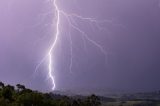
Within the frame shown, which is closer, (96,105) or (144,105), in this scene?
(96,105)

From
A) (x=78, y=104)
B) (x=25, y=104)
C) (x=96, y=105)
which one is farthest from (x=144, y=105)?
(x=25, y=104)

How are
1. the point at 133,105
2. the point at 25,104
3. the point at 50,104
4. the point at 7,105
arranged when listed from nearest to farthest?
the point at 7,105 → the point at 25,104 → the point at 50,104 → the point at 133,105

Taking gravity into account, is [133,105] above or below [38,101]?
above

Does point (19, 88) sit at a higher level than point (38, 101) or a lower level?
higher

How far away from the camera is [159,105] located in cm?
11819

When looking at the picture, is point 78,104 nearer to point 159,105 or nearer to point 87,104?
point 87,104

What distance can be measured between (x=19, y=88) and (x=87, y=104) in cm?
1034

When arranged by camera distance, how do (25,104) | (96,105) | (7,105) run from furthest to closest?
(96,105), (25,104), (7,105)

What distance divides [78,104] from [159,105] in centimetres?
5665

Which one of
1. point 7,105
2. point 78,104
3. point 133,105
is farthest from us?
point 133,105

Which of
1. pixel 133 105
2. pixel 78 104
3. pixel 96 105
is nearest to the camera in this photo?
pixel 78 104

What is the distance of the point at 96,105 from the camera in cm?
7269

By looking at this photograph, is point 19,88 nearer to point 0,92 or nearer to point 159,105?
Answer: point 0,92

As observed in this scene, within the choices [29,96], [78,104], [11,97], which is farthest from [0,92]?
[78,104]
